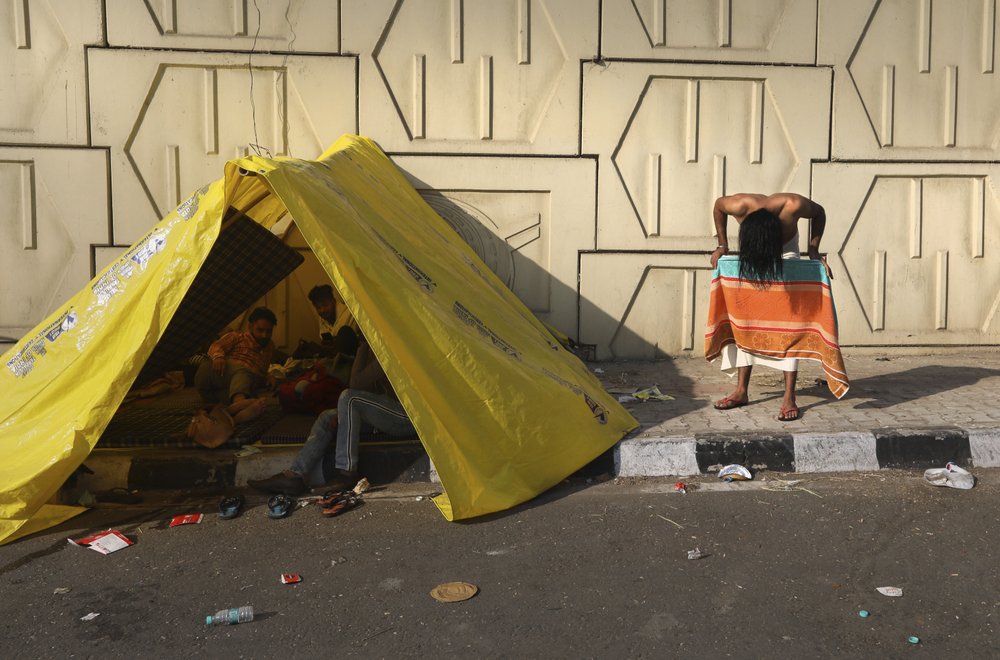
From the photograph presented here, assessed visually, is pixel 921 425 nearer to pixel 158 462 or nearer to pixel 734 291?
pixel 734 291

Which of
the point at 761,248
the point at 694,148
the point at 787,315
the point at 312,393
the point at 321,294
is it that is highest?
the point at 694,148

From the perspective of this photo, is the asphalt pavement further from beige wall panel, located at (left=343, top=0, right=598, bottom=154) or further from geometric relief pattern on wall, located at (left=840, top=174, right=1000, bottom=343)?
→ beige wall panel, located at (left=343, top=0, right=598, bottom=154)

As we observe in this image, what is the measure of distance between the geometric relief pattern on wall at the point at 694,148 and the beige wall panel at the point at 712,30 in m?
0.23

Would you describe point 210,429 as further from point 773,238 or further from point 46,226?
point 773,238

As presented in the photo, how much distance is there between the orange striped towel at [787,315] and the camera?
4734mm

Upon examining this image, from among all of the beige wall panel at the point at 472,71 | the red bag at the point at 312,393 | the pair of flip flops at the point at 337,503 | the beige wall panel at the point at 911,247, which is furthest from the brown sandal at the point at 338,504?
the beige wall panel at the point at 911,247

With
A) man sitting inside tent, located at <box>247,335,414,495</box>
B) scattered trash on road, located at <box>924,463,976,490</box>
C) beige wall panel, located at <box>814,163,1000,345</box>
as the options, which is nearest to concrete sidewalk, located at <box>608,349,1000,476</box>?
scattered trash on road, located at <box>924,463,976,490</box>

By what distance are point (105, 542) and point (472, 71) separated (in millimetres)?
4489

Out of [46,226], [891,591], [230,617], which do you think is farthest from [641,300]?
[46,226]

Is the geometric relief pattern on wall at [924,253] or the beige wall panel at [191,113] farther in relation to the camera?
the geometric relief pattern on wall at [924,253]

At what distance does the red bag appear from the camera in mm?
5055

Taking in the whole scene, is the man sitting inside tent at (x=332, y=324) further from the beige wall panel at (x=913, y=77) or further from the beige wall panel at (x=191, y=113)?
the beige wall panel at (x=913, y=77)

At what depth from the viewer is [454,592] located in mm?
2906

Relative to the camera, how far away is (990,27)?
6.65 metres
